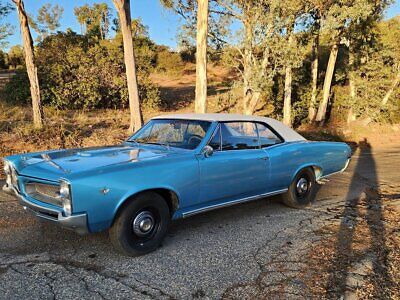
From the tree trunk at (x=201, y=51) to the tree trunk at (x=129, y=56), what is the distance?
6.76 feet

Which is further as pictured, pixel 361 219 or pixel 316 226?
pixel 361 219

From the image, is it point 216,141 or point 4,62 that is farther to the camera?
point 4,62

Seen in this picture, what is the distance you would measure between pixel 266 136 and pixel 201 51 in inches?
268

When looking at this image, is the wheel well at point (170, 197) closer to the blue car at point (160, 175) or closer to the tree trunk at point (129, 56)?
the blue car at point (160, 175)

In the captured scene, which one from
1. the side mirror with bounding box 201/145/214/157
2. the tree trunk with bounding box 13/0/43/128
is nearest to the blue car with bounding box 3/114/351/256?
the side mirror with bounding box 201/145/214/157

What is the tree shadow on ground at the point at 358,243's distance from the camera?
345 cm

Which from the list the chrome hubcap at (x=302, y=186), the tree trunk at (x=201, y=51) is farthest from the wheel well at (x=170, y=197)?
the tree trunk at (x=201, y=51)

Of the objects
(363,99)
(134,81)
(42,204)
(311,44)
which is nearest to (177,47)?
(134,81)

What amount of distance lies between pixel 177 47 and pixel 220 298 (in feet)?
43.6

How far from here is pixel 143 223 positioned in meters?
3.89

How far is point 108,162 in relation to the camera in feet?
12.6

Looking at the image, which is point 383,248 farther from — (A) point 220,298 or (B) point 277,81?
(B) point 277,81

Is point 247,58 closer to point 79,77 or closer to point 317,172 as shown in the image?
point 79,77

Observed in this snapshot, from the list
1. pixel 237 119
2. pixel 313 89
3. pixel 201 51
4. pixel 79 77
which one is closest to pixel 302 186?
pixel 237 119
